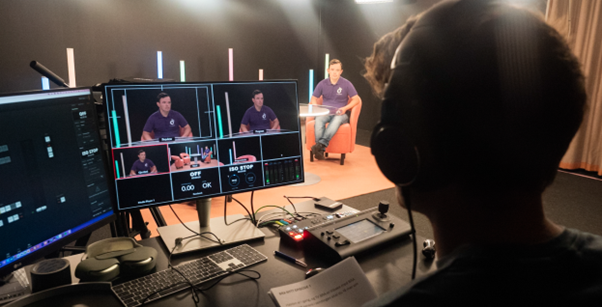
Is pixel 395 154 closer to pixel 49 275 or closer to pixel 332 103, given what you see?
pixel 49 275

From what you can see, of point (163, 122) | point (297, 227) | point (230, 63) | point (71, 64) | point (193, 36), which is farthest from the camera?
point (230, 63)

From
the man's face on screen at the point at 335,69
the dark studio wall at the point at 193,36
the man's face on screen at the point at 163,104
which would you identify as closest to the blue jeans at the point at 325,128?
the man's face on screen at the point at 335,69

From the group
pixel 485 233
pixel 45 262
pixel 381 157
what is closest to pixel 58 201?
pixel 45 262

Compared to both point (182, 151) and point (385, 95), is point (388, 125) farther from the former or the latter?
point (182, 151)

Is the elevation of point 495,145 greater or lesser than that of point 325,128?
greater

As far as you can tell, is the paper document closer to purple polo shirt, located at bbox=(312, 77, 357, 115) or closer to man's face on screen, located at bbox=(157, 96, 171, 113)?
man's face on screen, located at bbox=(157, 96, 171, 113)

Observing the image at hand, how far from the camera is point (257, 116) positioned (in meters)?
1.28

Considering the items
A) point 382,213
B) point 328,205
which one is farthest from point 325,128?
point 382,213

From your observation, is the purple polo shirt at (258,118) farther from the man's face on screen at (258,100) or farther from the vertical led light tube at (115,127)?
the vertical led light tube at (115,127)

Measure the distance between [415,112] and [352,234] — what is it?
63 cm

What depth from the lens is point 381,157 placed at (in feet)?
2.42

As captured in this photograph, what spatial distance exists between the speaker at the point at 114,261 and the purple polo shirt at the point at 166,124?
326 millimetres

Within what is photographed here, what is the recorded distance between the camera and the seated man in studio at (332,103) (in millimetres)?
5023

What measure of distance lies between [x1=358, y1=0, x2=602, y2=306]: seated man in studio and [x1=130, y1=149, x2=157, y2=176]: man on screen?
0.79 meters
